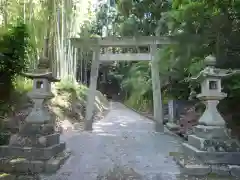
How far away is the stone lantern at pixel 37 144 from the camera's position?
11.6 ft

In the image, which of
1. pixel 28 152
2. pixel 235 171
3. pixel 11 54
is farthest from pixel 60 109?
pixel 235 171

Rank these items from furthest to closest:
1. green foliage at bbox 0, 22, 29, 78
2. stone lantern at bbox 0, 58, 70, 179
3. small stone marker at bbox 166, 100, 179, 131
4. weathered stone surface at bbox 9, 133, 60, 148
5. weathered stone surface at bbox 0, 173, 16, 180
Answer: small stone marker at bbox 166, 100, 179, 131, green foliage at bbox 0, 22, 29, 78, weathered stone surface at bbox 9, 133, 60, 148, stone lantern at bbox 0, 58, 70, 179, weathered stone surface at bbox 0, 173, 16, 180

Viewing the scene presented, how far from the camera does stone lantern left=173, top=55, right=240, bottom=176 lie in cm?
349

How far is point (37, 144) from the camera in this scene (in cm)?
379

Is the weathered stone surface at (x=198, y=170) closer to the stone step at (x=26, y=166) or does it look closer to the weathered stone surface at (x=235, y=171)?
the weathered stone surface at (x=235, y=171)

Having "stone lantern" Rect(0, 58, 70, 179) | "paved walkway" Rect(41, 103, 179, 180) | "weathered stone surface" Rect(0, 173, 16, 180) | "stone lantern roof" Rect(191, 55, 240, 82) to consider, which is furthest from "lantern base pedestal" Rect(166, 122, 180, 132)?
"weathered stone surface" Rect(0, 173, 16, 180)

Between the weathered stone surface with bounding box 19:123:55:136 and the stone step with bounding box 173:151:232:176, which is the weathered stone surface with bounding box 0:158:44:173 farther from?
the stone step with bounding box 173:151:232:176

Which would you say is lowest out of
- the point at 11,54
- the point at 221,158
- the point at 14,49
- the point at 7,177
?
the point at 7,177

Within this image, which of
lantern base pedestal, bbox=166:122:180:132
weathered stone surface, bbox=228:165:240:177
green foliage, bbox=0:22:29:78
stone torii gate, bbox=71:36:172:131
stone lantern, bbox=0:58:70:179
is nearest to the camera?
weathered stone surface, bbox=228:165:240:177

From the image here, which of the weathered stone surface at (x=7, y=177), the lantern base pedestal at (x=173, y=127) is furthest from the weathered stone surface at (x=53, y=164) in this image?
the lantern base pedestal at (x=173, y=127)

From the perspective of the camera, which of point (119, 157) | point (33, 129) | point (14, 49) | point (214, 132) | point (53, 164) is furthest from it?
point (14, 49)

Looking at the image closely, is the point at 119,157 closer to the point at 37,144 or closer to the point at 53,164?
the point at 53,164

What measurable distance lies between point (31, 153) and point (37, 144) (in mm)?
157

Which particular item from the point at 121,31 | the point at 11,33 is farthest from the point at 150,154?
the point at 121,31
